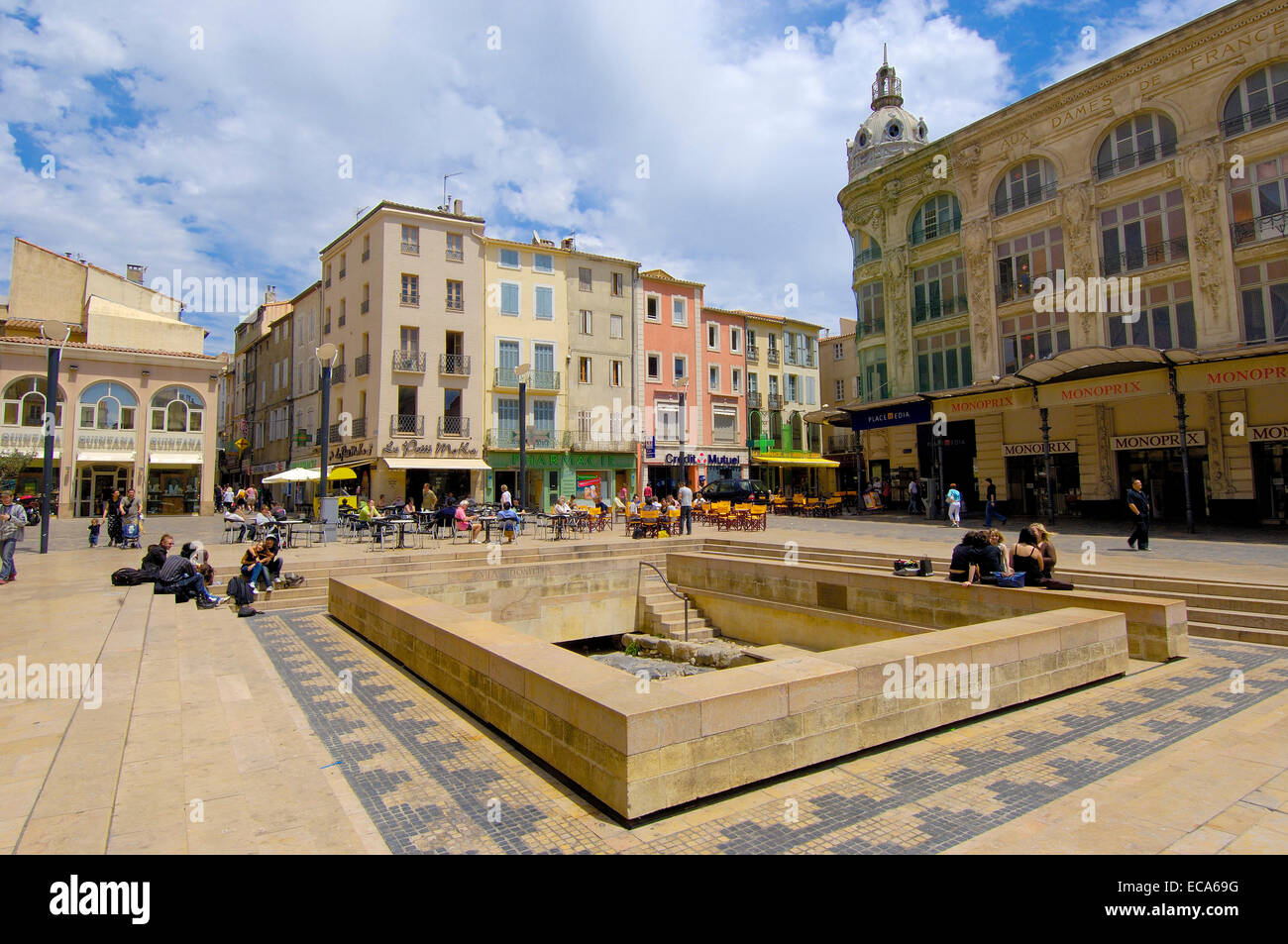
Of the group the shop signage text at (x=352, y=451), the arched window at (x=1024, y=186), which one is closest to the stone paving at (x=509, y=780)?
the arched window at (x=1024, y=186)

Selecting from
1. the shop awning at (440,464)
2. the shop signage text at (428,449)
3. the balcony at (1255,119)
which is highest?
the balcony at (1255,119)

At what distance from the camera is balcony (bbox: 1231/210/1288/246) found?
19.5 meters

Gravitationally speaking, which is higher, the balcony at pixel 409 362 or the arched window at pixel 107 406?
the balcony at pixel 409 362

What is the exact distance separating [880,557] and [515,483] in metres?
24.0

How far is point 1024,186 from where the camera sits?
25875 millimetres

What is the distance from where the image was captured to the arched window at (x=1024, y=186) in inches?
989

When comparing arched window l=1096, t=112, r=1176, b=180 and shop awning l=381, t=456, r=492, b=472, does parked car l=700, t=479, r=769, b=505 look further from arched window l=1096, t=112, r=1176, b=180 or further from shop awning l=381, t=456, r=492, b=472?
arched window l=1096, t=112, r=1176, b=180

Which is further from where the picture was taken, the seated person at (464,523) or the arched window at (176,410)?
the arched window at (176,410)

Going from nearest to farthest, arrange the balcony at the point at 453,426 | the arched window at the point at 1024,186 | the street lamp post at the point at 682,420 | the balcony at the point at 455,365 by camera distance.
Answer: the arched window at the point at 1024,186 < the balcony at the point at 453,426 < the balcony at the point at 455,365 < the street lamp post at the point at 682,420

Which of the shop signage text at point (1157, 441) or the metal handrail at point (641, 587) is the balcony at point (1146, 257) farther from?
the metal handrail at point (641, 587)

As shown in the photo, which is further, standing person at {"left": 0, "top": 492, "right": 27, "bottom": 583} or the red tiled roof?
the red tiled roof

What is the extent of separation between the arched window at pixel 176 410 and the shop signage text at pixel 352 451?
20.9 feet

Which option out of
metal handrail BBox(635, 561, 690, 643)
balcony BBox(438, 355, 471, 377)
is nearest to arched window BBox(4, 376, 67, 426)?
balcony BBox(438, 355, 471, 377)

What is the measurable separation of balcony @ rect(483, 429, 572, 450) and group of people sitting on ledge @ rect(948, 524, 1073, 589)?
2677 centimetres
